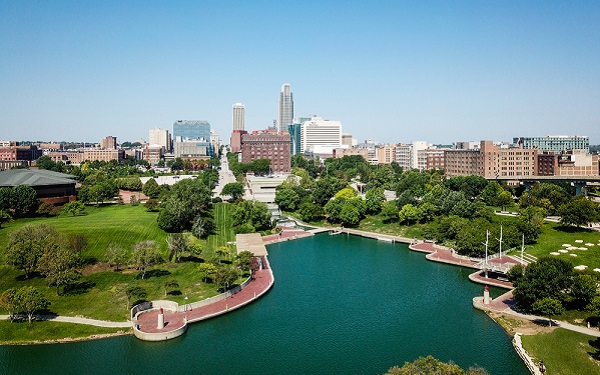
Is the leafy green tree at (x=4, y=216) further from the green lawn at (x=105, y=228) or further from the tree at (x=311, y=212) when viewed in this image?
the tree at (x=311, y=212)

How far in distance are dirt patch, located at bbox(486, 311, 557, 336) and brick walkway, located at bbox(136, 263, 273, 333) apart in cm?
1872

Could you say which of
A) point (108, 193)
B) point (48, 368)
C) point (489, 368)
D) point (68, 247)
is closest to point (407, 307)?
point (489, 368)

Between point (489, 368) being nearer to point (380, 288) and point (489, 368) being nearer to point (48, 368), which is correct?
point (380, 288)

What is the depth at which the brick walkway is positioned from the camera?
33531 millimetres

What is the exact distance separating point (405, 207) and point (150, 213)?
121ft

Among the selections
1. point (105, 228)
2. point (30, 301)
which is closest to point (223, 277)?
point (30, 301)

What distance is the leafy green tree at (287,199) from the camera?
83062mm

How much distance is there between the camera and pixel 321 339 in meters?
33.0

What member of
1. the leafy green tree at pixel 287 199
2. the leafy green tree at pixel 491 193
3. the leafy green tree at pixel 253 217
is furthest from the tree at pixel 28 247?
the leafy green tree at pixel 491 193

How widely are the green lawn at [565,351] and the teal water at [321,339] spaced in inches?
58.5

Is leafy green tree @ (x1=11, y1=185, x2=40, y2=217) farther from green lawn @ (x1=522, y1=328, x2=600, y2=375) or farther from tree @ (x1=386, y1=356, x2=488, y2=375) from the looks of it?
green lawn @ (x1=522, y1=328, x2=600, y2=375)

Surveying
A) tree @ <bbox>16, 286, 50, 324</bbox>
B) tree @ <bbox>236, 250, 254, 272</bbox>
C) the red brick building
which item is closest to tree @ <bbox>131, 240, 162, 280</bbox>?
tree @ <bbox>236, 250, 254, 272</bbox>

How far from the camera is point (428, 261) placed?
5381cm

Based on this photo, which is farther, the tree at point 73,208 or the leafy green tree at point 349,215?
the leafy green tree at point 349,215
